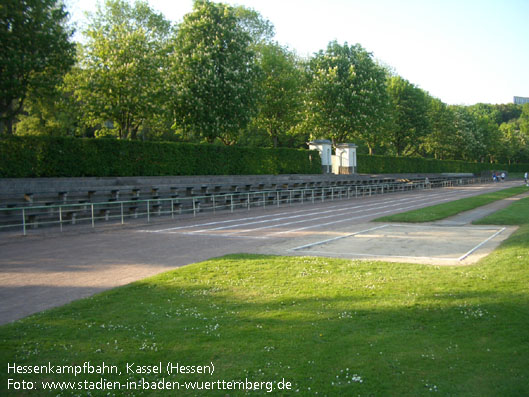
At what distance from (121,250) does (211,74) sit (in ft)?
75.2

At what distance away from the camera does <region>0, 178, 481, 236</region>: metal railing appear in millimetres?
17188

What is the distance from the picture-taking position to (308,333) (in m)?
5.64

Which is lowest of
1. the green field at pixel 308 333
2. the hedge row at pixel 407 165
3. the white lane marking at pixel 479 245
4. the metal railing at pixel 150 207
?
the white lane marking at pixel 479 245

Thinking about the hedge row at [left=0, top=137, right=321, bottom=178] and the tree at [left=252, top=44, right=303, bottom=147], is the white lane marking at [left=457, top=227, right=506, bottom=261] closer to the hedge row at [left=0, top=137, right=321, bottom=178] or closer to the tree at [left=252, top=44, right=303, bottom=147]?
the hedge row at [left=0, top=137, right=321, bottom=178]

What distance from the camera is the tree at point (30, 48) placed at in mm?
21922

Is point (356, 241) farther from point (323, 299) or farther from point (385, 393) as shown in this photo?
point (385, 393)

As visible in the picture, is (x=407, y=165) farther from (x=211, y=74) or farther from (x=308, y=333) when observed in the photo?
(x=308, y=333)

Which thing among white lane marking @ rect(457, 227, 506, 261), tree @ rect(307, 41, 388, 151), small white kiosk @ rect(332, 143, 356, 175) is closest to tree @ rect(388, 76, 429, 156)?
tree @ rect(307, 41, 388, 151)

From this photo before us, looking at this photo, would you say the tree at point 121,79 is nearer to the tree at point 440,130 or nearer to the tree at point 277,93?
the tree at point 277,93

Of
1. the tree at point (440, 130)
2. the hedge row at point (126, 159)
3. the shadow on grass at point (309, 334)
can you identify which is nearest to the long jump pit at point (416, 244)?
the shadow on grass at point (309, 334)

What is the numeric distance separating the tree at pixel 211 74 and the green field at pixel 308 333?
2633 cm

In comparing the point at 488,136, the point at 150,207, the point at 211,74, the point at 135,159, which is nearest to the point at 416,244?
the point at 150,207

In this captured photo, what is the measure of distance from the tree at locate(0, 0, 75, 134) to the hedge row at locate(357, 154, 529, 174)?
3554 centimetres

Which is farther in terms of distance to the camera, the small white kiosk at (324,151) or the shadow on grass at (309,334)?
the small white kiosk at (324,151)
